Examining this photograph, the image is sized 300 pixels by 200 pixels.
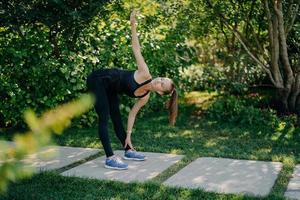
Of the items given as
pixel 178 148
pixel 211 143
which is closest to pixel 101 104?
pixel 178 148

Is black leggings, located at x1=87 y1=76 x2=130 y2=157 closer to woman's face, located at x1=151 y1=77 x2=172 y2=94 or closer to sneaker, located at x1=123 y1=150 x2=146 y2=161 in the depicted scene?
sneaker, located at x1=123 y1=150 x2=146 y2=161

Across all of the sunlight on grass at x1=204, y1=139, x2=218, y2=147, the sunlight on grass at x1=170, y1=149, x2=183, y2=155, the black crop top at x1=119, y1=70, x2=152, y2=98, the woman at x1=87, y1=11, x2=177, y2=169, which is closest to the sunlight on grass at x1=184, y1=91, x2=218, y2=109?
the sunlight on grass at x1=204, y1=139, x2=218, y2=147

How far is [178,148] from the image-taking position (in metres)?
6.09

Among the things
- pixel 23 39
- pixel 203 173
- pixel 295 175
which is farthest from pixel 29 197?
pixel 23 39

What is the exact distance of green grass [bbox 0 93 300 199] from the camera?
4.27 meters

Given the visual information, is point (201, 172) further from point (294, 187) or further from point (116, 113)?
point (116, 113)

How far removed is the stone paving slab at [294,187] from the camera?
420 cm

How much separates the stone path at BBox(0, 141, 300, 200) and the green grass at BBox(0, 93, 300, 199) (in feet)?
0.35

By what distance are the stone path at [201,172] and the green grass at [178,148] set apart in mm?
105

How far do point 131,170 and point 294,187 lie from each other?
1758mm

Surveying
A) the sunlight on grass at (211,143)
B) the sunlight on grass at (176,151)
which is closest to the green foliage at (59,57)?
the sunlight on grass at (211,143)

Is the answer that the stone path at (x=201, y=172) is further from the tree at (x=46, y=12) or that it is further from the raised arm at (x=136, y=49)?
the tree at (x=46, y=12)

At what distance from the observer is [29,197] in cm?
420

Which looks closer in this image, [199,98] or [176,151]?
[176,151]
